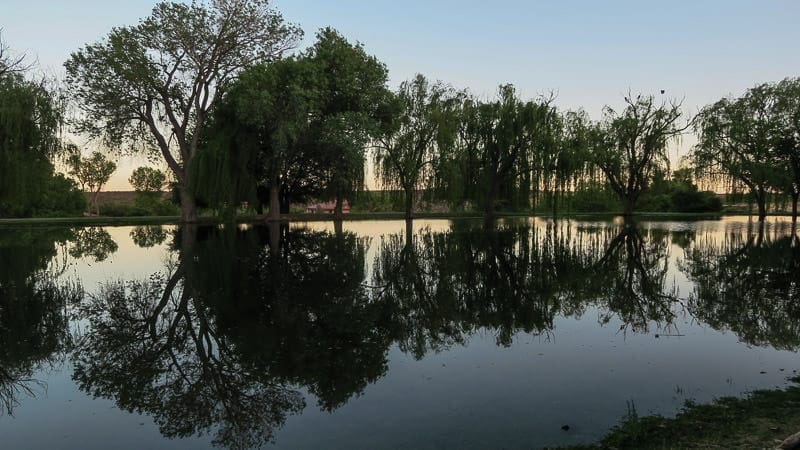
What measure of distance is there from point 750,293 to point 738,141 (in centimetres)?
4358

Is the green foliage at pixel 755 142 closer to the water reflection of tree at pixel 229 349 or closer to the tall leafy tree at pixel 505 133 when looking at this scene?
the tall leafy tree at pixel 505 133

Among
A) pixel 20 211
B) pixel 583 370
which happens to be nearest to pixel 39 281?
pixel 583 370

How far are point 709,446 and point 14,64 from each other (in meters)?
33.8

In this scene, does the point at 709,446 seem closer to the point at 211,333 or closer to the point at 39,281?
the point at 211,333

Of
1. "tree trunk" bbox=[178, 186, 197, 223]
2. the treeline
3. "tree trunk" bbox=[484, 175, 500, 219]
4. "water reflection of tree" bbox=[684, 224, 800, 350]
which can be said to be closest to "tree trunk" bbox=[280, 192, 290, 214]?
the treeline

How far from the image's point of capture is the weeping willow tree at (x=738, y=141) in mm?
44094

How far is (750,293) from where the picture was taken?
9.66 m

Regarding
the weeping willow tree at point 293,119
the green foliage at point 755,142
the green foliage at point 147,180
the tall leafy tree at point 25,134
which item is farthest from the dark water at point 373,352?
the green foliage at point 147,180

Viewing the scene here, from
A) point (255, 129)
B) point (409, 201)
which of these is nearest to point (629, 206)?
point (409, 201)

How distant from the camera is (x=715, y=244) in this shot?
20.2 metres

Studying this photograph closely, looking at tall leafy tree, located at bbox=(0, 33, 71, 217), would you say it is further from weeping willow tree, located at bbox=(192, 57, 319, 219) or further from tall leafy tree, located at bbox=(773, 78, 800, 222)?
tall leafy tree, located at bbox=(773, 78, 800, 222)

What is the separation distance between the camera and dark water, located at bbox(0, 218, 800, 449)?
4.16 metres

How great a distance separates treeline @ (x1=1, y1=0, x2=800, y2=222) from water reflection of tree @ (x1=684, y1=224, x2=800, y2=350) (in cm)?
2327

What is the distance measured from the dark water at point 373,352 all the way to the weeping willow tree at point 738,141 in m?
38.8
